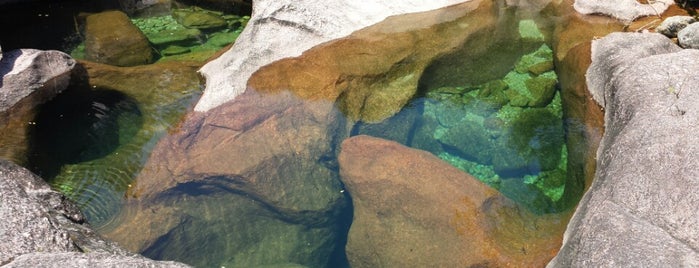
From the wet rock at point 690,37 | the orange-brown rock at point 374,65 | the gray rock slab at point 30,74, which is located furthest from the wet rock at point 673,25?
the gray rock slab at point 30,74

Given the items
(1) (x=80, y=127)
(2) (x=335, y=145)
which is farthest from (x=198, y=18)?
(2) (x=335, y=145)

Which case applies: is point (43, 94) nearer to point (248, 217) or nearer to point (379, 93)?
point (248, 217)

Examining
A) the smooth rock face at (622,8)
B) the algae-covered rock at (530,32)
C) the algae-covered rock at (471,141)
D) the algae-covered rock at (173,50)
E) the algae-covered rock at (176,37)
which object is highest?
the smooth rock face at (622,8)

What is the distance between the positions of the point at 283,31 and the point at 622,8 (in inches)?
133

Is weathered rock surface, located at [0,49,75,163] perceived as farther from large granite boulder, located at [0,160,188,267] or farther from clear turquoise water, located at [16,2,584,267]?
large granite boulder, located at [0,160,188,267]

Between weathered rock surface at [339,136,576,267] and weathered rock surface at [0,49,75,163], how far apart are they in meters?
2.67

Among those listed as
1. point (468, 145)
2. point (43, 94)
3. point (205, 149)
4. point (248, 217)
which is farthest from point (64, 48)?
point (468, 145)

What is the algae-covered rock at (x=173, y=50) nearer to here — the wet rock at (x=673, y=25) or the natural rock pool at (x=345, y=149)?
the natural rock pool at (x=345, y=149)

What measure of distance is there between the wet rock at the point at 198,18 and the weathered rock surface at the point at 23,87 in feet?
6.86

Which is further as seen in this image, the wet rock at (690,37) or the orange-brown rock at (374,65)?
the orange-brown rock at (374,65)

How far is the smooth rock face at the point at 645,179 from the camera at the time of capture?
2982 mm

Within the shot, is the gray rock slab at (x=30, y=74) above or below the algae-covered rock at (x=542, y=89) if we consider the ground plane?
above

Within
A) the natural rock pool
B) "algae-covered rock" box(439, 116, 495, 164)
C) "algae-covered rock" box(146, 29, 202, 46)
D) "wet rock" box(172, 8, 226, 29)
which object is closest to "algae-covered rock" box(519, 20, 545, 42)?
the natural rock pool

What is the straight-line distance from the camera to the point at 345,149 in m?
4.55
